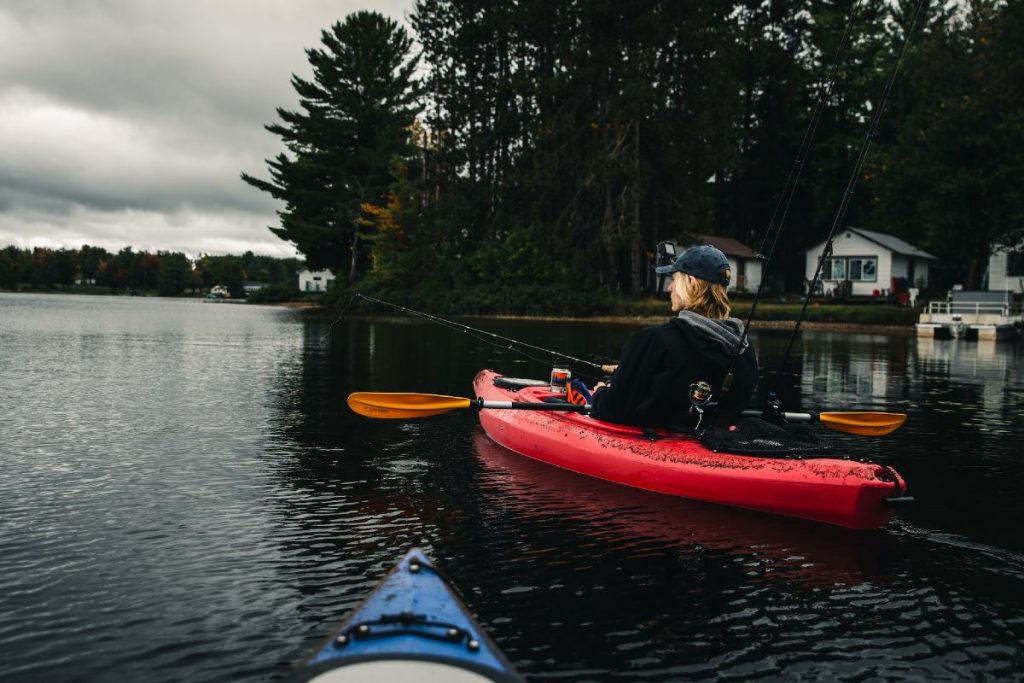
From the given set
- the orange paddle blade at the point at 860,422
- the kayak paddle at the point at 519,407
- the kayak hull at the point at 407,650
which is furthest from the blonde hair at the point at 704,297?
the kayak hull at the point at 407,650

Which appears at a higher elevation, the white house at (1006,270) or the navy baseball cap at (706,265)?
the white house at (1006,270)

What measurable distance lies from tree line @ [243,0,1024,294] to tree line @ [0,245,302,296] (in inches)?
2767

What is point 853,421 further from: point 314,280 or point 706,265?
point 314,280

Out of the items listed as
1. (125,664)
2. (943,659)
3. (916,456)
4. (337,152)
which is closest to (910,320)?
(916,456)

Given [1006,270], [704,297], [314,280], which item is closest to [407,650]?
[704,297]

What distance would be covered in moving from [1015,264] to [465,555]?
47.5 metres

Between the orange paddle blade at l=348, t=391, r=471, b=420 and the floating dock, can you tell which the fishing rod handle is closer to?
the orange paddle blade at l=348, t=391, r=471, b=420

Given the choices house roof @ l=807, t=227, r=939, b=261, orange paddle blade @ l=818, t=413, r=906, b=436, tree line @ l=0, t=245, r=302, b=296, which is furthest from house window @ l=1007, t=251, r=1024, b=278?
tree line @ l=0, t=245, r=302, b=296

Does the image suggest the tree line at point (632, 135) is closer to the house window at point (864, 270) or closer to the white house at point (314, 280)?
the house window at point (864, 270)

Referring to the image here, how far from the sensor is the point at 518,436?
9.57 m

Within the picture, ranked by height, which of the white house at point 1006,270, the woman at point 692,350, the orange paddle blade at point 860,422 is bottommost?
the orange paddle blade at point 860,422

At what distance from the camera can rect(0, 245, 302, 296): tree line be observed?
141125 millimetres

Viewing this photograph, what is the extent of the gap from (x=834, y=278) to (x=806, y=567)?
1949 inches

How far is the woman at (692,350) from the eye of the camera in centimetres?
698
